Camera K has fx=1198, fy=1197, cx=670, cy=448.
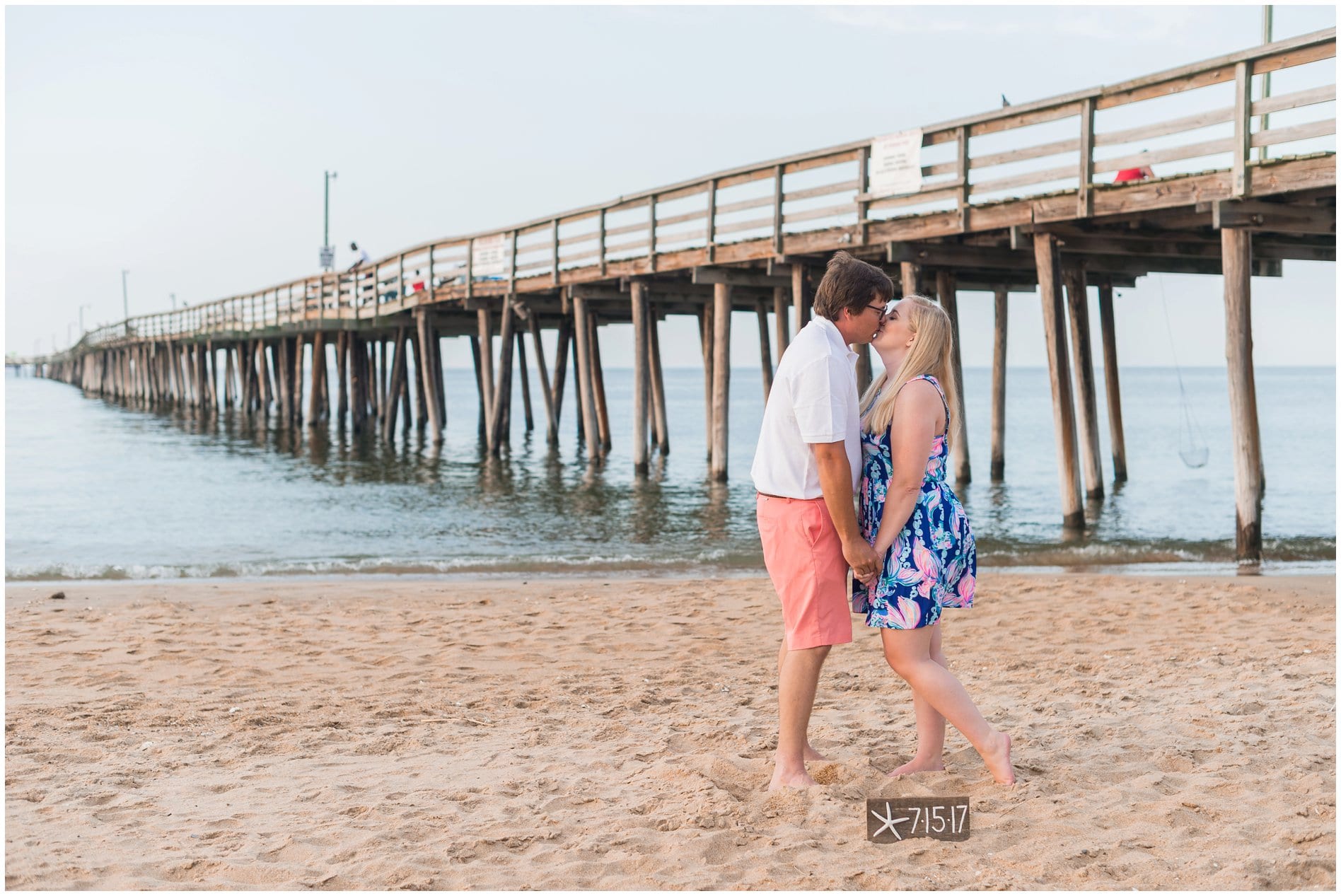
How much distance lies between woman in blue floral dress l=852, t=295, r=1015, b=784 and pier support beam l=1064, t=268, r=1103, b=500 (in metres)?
11.6

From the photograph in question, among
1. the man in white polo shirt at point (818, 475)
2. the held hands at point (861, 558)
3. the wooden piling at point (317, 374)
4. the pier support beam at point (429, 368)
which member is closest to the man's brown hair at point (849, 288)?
the man in white polo shirt at point (818, 475)

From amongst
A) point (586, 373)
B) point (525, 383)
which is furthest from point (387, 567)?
point (525, 383)

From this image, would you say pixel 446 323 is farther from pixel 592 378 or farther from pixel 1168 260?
pixel 1168 260

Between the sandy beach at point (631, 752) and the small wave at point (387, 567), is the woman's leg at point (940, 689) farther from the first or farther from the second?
the small wave at point (387, 567)

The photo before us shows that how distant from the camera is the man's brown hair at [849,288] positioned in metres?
3.70

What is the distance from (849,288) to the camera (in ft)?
12.1

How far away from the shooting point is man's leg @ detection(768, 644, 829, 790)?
12.5ft

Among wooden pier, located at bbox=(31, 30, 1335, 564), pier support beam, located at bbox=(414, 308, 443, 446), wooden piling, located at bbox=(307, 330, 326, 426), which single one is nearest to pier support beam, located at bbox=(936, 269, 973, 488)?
wooden pier, located at bbox=(31, 30, 1335, 564)

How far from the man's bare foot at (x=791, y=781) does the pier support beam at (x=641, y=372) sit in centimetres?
1519

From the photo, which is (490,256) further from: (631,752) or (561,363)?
(631,752)

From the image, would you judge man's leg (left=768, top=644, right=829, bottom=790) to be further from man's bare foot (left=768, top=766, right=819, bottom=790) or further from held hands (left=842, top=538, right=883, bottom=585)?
held hands (left=842, top=538, right=883, bottom=585)

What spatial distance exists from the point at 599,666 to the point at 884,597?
2846 millimetres

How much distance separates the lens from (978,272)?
1689cm

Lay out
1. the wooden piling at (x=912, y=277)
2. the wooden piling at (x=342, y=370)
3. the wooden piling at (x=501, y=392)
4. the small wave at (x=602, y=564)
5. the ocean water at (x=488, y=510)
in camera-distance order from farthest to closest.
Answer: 1. the wooden piling at (x=342, y=370)
2. the wooden piling at (x=501, y=392)
3. the wooden piling at (x=912, y=277)
4. the ocean water at (x=488, y=510)
5. the small wave at (x=602, y=564)
